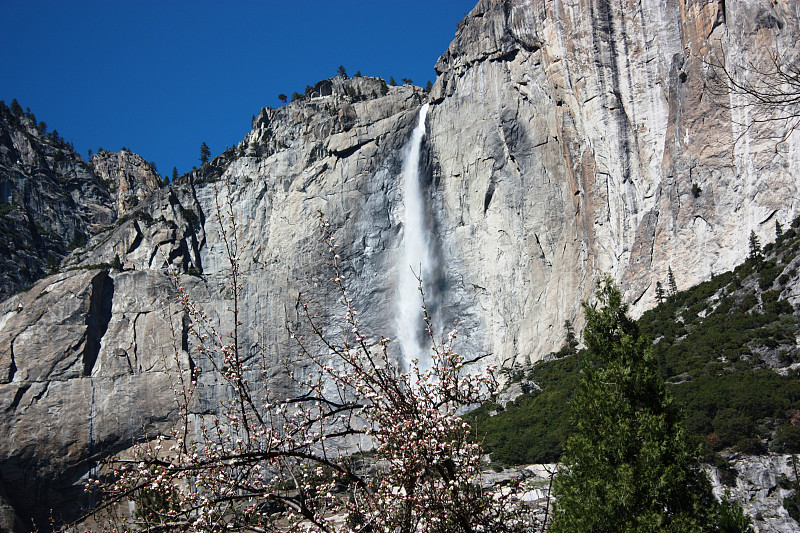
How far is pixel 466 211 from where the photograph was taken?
55.3m

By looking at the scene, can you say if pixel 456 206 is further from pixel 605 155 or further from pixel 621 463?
pixel 621 463

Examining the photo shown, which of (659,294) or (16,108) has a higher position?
(16,108)

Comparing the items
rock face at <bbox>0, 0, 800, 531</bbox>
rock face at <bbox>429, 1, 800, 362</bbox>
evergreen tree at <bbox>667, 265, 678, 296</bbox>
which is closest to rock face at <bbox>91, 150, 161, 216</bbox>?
rock face at <bbox>0, 0, 800, 531</bbox>

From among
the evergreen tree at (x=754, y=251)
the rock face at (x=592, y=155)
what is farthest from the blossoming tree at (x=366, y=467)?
the rock face at (x=592, y=155)

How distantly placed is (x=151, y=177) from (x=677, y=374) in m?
85.6

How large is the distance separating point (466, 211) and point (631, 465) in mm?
45633

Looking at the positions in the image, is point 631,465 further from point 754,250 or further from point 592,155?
point 592,155

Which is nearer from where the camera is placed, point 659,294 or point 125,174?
point 659,294

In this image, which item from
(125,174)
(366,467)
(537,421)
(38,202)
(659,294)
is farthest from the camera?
(125,174)

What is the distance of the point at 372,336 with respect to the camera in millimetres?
56000

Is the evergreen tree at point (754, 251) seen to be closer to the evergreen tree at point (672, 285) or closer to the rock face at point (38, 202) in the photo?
the evergreen tree at point (672, 285)

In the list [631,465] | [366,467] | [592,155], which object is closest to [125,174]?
[592,155]

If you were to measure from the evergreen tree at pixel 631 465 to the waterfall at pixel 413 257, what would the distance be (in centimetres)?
4377

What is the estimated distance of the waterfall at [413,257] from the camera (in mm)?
55719
